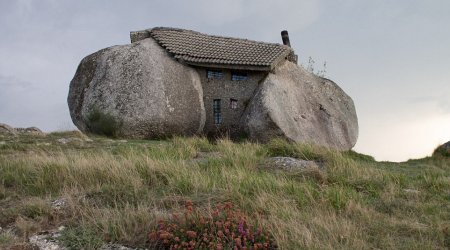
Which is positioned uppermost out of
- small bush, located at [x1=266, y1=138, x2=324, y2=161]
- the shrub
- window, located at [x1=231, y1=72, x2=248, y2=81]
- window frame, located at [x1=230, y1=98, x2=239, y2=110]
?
window, located at [x1=231, y1=72, x2=248, y2=81]

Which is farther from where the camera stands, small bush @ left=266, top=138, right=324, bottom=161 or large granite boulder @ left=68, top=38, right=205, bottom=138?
large granite boulder @ left=68, top=38, right=205, bottom=138

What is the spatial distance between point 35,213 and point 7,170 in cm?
339

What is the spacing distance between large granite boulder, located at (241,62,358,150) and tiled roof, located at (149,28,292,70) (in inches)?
30.7

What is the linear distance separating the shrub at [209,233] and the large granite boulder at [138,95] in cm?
1287

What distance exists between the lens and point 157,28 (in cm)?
2250

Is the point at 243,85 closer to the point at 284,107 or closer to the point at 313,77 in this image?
the point at 284,107

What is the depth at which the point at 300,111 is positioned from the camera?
20266mm

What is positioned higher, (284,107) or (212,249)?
(284,107)

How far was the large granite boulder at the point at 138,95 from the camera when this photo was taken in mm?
18719

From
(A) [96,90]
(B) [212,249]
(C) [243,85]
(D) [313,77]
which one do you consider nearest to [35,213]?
(B) [212,249]

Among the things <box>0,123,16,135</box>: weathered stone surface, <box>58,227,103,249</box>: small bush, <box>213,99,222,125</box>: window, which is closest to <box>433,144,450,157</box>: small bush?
<box>213,99,222,125</box>: window

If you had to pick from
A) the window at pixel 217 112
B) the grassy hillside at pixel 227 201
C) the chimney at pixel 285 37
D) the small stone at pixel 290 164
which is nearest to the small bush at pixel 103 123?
the window at pixel 217 112

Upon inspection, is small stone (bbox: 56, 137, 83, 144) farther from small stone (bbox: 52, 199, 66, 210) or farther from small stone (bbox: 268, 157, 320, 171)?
small stone (bbox: 52, 199, 66, 210)

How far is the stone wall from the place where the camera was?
20469mm
